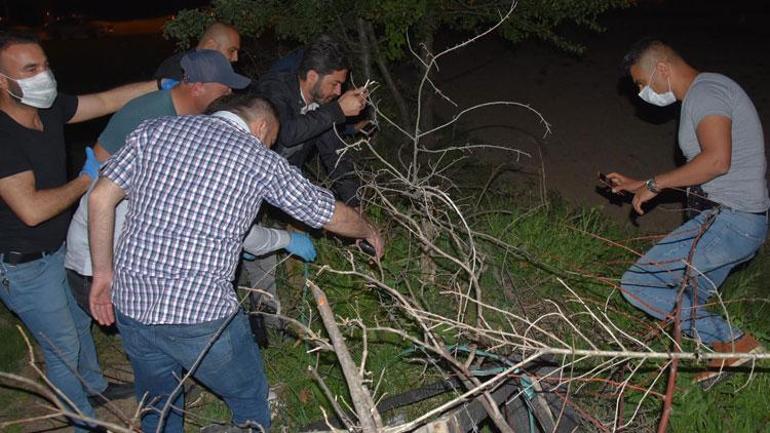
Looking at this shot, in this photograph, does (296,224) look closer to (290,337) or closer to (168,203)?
(290,337)

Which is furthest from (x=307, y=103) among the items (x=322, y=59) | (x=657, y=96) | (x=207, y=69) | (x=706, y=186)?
(x=706, y=186)

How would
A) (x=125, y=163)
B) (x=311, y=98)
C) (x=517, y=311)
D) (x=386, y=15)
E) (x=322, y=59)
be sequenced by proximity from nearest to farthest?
1. (x=125, y=163)
2. (x=322, y=59)
3. (x=311, y=98)
4. (x=517, y=311)
5. (x=386, y=15)

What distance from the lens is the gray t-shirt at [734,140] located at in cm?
318

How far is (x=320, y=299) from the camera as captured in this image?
2.01 m

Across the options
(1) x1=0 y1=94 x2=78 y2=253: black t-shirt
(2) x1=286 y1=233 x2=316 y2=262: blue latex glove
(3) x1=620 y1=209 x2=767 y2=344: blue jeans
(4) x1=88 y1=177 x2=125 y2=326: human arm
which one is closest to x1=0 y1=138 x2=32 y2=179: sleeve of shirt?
(1) x1=0 y1=94 x2=78 y2=253: black t-shirt

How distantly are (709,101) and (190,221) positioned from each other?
2.44m

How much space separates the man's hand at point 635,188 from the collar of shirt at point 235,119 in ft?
6.80

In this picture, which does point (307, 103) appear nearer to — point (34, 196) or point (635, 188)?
point (34, 196)

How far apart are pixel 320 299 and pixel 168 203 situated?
0.83m

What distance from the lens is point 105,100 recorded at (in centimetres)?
359

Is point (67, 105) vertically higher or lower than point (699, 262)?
higher

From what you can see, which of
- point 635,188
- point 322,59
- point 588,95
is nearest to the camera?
point 635,188

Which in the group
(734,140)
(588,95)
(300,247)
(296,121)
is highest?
(734,140)

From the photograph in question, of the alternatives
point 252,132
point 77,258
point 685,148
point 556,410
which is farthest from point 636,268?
point 77,258
